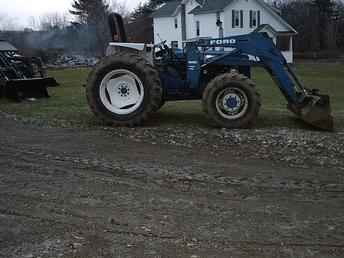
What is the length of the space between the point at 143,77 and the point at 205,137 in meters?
1.92

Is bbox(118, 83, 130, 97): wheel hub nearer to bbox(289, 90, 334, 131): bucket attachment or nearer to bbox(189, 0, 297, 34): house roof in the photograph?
bbox(289, 90, 334, 131): bucket attachment

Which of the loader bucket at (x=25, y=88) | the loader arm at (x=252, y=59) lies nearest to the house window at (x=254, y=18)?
the loader bucket at (x=25, y=88)

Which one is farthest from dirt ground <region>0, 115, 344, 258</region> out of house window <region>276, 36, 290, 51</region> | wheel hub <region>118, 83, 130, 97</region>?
house window <region>276, 36, 290, 51</region>

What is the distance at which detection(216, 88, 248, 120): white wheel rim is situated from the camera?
10.5 m

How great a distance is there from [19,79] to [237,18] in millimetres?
35829

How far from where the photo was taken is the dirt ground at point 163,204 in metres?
4.77

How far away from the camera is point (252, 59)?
11.0 metres

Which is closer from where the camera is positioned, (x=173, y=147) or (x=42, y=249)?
(x=42, y=249)

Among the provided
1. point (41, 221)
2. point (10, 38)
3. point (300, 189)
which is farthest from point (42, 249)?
point (10, 38)

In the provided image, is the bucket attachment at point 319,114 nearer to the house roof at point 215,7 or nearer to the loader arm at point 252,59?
the loader arm at point 252,59

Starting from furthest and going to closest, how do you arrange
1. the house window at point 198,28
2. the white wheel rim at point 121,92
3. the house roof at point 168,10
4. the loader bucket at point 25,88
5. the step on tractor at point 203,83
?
the house roof at point 168,10
the house window at point 198,28
the loader bucket at point 25,88
the white wheel rim at point 121,92
the step on tractor at point 203,83

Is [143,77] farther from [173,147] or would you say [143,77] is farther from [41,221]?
[41,221]

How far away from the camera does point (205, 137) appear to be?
31.3 ft

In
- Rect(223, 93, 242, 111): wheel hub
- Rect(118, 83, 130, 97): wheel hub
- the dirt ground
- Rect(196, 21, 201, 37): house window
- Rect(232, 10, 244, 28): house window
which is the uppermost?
Rect(232, 10, 244, 28): house window
